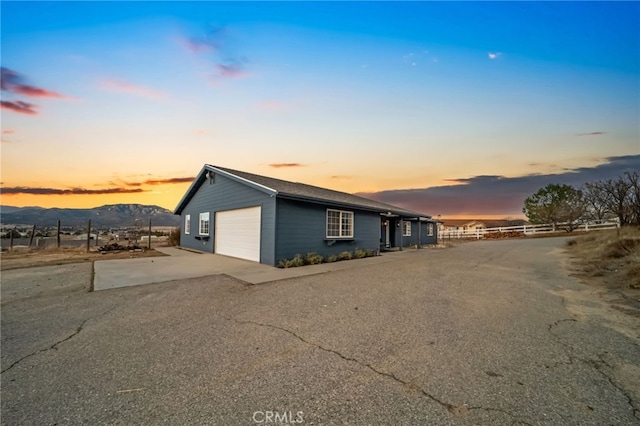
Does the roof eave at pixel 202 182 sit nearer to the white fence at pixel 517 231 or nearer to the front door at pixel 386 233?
the front door at pixel 386 233

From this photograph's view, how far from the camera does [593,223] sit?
99.4 ft

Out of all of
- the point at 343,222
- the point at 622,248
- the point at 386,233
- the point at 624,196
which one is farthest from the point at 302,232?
the point at 624,196

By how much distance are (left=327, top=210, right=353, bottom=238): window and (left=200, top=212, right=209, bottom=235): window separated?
8.02 metres

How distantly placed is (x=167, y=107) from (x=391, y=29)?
367 inches

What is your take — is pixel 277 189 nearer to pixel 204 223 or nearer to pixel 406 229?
pixel 204 223

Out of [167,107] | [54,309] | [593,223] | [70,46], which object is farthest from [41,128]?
[593,223]

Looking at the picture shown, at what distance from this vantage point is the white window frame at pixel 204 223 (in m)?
16.4

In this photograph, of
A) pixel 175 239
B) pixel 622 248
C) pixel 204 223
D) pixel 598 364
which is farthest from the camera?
pixel 175 239

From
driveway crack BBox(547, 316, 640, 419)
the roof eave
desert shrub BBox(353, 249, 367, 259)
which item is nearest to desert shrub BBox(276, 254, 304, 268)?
the roof eave

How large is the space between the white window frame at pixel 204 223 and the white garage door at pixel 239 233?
1.00 m

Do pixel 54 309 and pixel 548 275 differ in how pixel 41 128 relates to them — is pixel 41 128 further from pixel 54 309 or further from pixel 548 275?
pixel 548 275

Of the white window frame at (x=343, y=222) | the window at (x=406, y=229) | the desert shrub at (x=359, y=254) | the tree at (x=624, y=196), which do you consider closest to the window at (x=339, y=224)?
the white window frame at (x=343, y=222)

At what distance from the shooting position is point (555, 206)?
121 ft

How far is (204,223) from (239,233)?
4820 mm
